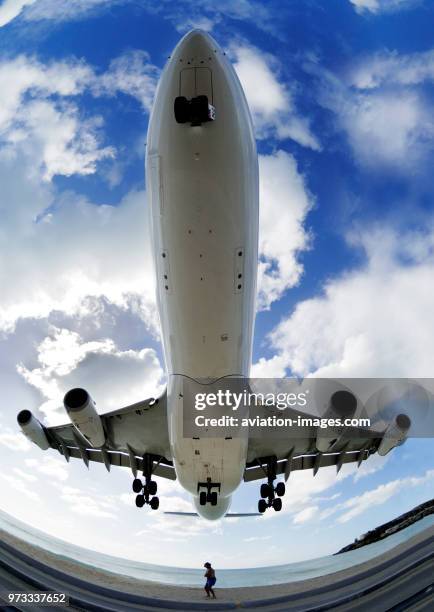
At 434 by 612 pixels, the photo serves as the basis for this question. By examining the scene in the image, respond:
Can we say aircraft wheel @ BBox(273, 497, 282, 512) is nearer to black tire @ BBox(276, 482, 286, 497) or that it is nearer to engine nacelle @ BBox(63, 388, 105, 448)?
black tire @ BBox(276, 482, 286, 497)

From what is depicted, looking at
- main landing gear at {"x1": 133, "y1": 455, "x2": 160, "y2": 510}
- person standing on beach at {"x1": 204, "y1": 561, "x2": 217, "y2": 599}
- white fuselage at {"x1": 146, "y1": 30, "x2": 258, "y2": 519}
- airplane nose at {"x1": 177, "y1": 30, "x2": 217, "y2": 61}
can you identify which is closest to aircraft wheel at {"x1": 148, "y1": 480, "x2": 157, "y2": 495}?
main landing gear at {"x1": 133, "y1": 455, "x2": 160, "y2": 510}

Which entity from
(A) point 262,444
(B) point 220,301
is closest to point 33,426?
(A) point 262,444

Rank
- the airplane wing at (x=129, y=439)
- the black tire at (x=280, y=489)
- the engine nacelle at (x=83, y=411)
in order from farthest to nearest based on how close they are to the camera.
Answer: the black tire at (x=280, y=489) < the airplane wing at (x=129, y=439) < the engine nacelle at (x=83, y=411)

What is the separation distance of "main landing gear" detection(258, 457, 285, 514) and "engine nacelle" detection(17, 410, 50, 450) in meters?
7.40

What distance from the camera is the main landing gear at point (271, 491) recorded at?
15.4 meters

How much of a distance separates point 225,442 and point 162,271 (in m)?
4.37

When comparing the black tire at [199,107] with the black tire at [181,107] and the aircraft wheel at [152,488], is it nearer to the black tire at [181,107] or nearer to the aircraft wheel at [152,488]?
the black tire at [181,107]

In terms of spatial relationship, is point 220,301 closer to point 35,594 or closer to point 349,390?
point 349,390

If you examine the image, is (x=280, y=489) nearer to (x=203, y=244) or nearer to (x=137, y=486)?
(x=137, y=486)

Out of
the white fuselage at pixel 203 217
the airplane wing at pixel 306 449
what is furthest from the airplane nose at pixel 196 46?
the airplane wing at pixel 306 449

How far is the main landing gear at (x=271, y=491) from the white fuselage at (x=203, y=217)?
6.76 metres

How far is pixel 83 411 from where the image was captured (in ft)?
37.3

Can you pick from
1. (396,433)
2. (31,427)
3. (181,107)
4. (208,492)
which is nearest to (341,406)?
(396,433)

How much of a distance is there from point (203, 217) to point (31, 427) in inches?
375
